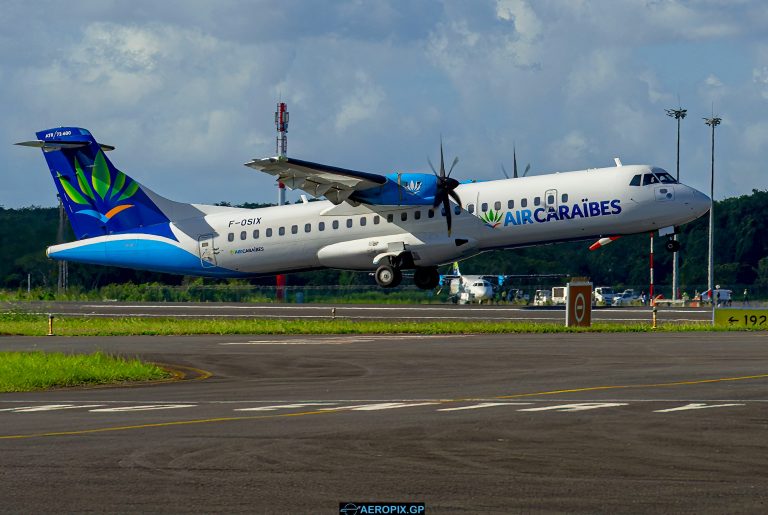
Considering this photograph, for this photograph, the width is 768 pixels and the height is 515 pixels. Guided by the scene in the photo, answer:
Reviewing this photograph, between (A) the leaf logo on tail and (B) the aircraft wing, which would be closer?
(B) the aircraft wing

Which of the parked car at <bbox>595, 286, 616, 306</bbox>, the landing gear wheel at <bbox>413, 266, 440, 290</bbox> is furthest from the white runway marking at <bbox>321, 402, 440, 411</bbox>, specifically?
the parked car at <bbox>595, 286, 616, 306</bbox>

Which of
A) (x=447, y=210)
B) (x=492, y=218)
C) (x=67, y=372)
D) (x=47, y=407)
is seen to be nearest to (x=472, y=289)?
(x=492, y=218)

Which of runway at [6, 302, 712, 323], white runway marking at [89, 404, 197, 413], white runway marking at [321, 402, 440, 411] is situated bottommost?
white runway marking at [89, 404, 197, 413]

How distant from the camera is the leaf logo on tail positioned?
192ft

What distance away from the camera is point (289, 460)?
43.1 ft

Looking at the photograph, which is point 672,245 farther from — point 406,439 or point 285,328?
point 406,439

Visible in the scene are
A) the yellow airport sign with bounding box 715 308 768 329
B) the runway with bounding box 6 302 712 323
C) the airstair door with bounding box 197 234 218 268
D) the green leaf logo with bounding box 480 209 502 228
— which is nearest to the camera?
the yellow airport sign with bounding box 715 308 768 329

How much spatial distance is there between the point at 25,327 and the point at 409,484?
4136cm

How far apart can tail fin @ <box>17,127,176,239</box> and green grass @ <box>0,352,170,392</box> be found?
29218 millimetres

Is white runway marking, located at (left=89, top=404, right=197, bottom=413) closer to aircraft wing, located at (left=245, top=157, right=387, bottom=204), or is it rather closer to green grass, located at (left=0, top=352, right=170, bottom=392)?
green grass, located at (left=0, top=352, right=170, bottom=392)

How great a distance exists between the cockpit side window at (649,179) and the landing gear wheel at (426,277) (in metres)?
11.2

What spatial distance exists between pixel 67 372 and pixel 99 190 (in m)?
34.1

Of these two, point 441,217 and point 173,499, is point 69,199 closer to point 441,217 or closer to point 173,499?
point 441,217

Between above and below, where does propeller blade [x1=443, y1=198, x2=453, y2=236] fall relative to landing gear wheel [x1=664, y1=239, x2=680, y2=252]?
above
